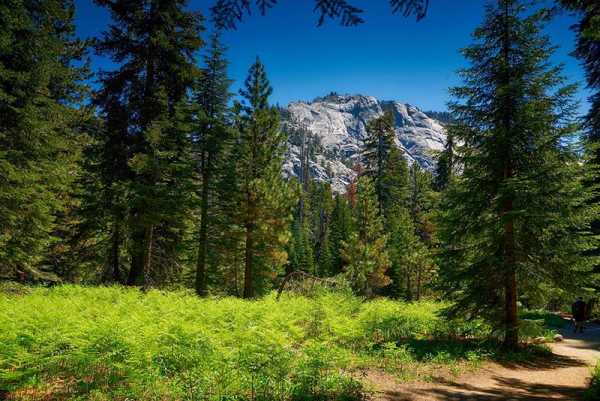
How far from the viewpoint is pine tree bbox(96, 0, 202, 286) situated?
53.5ft

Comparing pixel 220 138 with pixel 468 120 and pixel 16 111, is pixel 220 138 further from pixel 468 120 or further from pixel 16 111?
pixel 468 120

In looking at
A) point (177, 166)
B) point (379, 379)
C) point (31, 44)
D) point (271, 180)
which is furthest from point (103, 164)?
point (379, 379)

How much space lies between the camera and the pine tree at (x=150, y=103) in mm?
16312

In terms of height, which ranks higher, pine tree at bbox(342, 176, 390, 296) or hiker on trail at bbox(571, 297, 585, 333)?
pine tree at bbox(342, 176, 390, 296)

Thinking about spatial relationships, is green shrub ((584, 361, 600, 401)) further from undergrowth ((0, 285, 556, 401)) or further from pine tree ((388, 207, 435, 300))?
pine tree ((388, 207, 435, 300))

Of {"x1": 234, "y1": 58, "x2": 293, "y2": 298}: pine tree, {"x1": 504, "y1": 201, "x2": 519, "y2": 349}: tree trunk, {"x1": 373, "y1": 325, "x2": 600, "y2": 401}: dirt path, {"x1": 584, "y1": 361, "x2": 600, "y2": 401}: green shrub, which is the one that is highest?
{"x1": 234, "y1": 58, "x2": 293, "y2": 298}: pine tree

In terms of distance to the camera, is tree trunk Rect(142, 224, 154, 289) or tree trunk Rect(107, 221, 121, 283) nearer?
tree trunk Rect(142, 224, 154, 289)

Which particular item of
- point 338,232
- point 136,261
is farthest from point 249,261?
point 338,232

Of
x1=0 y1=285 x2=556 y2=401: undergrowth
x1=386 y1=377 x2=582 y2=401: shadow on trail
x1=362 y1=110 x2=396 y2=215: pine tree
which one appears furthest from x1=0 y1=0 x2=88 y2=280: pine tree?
x1=362 y1=110 x2=396 y2=215: pine tree

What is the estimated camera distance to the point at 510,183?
35.0 ft

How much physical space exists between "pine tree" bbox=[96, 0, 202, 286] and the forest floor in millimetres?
12307

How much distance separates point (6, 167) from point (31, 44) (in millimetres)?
5554

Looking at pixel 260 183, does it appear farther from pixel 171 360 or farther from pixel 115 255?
pixel 171 360

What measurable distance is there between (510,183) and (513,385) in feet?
17.6
